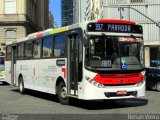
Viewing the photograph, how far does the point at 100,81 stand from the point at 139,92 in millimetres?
1621

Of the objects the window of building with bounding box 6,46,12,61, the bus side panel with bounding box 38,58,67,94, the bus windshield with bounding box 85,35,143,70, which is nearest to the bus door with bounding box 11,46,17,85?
the window of building with bounding box 6,46,12,61

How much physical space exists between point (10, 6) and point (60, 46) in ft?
203

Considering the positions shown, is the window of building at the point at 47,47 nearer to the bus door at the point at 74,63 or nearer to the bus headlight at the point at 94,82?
the bus door at the point at 74,63

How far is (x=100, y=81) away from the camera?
13875 mm

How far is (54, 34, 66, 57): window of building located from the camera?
1566 centimetres

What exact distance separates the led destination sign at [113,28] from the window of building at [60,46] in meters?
1.85

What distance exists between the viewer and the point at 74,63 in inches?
582

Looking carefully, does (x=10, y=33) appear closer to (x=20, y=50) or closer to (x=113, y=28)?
(x=20, y=50)

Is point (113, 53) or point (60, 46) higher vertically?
point (60, 46)

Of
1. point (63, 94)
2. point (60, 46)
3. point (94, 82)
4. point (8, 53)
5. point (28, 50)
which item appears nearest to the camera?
point (94, 82)

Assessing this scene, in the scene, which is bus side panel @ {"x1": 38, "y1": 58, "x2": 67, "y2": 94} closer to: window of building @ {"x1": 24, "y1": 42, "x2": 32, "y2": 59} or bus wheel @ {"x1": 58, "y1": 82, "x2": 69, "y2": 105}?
bus wheel @ {"x1": 58, "y1": 82, "x2": 69, "y2": 105}

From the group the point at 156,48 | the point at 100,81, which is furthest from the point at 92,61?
the point at 156,48

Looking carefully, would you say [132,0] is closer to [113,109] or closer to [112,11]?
[112,11]

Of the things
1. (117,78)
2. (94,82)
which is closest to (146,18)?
(117,78)
